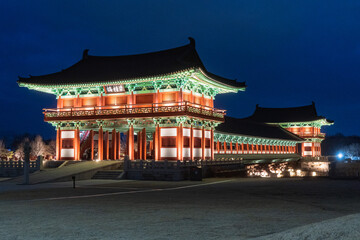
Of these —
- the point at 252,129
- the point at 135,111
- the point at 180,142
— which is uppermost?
the point at 135,111

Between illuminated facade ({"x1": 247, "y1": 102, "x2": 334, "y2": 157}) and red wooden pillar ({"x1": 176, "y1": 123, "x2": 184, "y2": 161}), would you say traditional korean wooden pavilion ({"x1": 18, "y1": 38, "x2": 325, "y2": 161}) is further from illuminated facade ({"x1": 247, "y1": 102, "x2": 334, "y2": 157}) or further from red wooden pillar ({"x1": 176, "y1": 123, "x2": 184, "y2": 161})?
illuminated facade ({"x1": 247, "y1": 102, "x2": 334, "y2": 157})

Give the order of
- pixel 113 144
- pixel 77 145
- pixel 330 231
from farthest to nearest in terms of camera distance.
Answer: pixel 113 144 < pixel 77 145 < pixel 330 231

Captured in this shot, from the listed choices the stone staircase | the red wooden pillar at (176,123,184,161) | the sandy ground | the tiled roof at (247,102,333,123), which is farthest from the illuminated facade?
the sandy ground

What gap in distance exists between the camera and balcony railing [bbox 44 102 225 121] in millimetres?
36469

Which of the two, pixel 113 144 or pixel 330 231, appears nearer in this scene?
pixel 330 231

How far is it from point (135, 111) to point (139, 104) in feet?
4.66

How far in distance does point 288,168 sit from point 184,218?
66110 mm

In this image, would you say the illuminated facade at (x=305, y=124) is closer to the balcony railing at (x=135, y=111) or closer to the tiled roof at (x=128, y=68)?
the tiled roof at (x=128, y=68)

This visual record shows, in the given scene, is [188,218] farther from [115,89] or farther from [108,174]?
[115,89]

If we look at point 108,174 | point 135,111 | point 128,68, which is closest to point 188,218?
point 108,174

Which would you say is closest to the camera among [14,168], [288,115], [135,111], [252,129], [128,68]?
[14,168]

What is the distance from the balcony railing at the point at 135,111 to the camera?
36.5 m

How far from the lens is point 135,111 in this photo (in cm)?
3803

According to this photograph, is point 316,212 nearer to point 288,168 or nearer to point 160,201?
point 160,201
